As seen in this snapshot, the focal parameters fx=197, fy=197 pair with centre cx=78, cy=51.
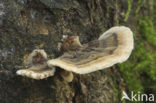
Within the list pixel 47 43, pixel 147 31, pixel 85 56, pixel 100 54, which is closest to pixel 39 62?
pixel 47 43

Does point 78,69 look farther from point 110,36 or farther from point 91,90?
point 91,90

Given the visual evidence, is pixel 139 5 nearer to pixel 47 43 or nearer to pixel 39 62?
pixel 47 43

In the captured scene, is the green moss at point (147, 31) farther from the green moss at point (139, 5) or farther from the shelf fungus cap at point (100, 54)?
the shelf fungus cap at point (100, 54)

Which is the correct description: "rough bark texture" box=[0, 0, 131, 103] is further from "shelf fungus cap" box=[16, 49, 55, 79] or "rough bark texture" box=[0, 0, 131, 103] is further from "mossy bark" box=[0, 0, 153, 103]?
"shelf fungus cap" box=[16, 49, 55, 79]

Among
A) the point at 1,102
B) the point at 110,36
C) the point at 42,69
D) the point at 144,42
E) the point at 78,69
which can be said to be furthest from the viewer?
the point at 144,42

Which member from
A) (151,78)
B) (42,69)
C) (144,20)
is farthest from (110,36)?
(144,20)

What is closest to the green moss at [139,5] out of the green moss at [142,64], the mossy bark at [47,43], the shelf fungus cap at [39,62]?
the green moss at [142,64]

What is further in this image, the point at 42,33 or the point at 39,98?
the point at 42,33
